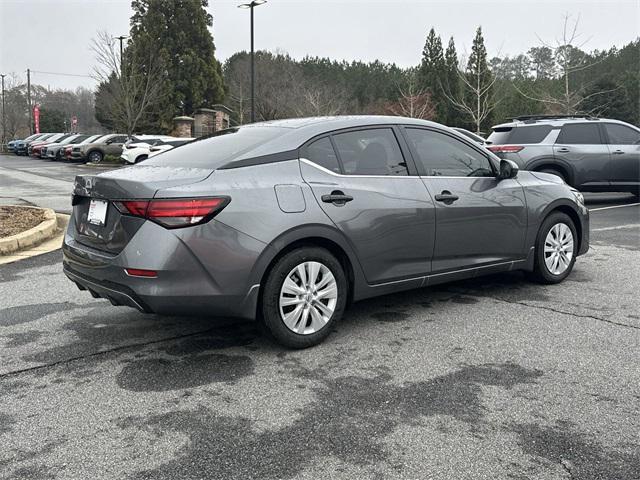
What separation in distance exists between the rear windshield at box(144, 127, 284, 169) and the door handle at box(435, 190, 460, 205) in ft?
4.40

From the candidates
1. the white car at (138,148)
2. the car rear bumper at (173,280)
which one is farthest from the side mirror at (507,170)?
the white car at (138,148)

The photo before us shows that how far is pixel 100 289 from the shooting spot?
13.1 ft

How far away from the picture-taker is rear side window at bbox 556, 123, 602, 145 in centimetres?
1238

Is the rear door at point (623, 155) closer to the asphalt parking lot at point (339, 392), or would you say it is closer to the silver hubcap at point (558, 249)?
the silver hubcap at point (558, 249)

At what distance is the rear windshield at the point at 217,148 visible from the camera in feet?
13.6

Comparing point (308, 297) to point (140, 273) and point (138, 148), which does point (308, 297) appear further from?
point (138, 148)

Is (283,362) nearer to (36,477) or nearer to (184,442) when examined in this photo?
(184,442)

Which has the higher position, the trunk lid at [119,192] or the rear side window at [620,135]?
the rear side window at [620,135]

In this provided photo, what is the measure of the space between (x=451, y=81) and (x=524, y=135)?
150 ft

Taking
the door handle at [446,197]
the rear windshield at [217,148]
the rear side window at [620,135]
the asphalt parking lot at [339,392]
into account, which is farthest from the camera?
the rear side window at [620,135]

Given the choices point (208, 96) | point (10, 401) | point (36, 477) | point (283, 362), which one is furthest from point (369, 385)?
point (208, 96)

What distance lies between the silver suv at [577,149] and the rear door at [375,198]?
8120 mm

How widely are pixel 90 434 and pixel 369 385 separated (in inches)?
60.2

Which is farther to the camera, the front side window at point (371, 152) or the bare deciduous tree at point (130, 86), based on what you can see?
the bare deciduous tree at point (130, 86)
